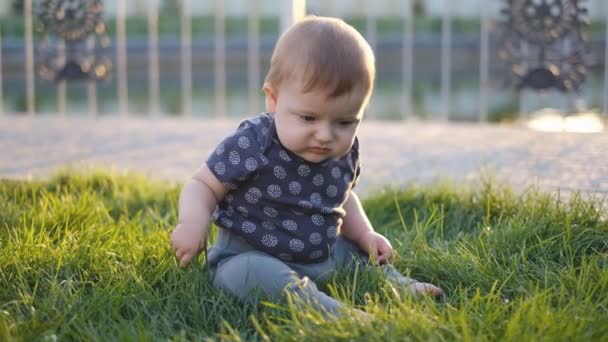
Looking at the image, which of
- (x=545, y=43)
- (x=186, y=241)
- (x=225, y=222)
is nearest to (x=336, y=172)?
(x=225, y=222)

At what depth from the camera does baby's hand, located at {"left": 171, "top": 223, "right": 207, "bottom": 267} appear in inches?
76.3

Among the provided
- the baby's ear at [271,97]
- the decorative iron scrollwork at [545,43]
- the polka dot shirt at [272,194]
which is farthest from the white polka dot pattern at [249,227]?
the decorative iron scrollwork at [545,43]

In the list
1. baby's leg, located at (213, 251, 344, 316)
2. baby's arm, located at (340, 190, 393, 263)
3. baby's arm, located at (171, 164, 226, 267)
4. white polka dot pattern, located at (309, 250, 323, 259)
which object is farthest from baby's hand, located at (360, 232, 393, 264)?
baby's arm, located at (171, 164, 226, 267)

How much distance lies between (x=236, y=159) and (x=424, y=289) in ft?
1.54

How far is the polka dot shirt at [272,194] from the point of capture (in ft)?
6.59

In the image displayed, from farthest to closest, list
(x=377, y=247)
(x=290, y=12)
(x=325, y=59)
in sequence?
(x=290, y=12)
(x=377, y=247)
(x=325, y=59)

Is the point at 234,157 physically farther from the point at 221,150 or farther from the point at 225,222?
the point at 225,222

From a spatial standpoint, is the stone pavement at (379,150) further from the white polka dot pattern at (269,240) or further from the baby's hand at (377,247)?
the white polka dot pattern at (269,240)

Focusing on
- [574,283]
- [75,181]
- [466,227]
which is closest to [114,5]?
[75,181]

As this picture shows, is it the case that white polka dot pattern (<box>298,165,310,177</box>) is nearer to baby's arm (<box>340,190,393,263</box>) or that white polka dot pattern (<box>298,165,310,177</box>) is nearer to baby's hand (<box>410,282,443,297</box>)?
baby's arm (<box>340,190,393,263</box>)

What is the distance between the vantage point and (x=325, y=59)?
1858mm

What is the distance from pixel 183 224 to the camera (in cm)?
195

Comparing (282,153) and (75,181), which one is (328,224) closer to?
(282,153)

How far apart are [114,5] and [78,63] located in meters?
6.69
